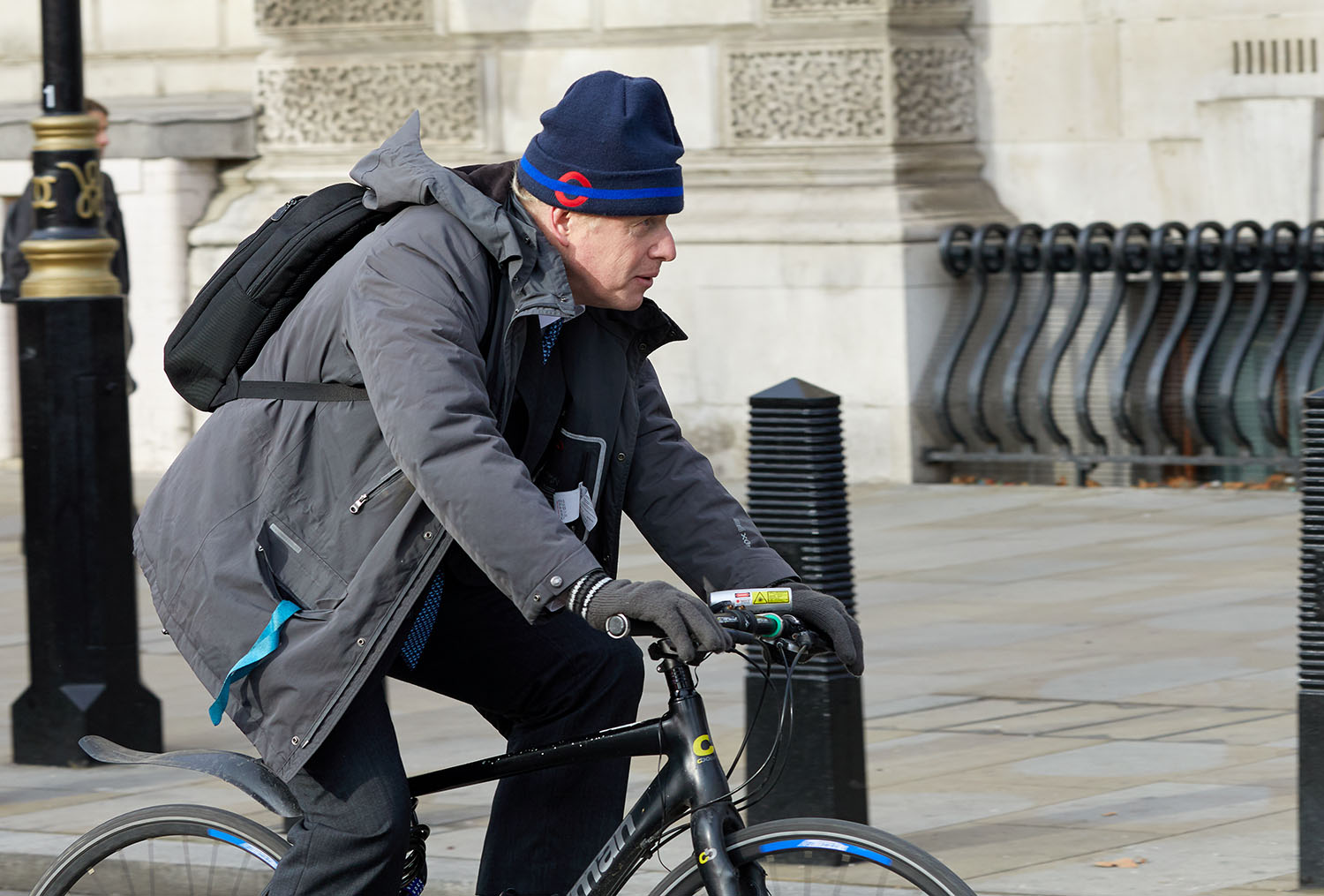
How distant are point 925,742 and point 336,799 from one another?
3365 millimetres

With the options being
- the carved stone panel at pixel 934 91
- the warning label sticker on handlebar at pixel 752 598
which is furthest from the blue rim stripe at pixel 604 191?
the carved stone panel at pixel 934 91

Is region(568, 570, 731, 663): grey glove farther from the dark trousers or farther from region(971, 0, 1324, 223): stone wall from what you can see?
region(971, 0, 1324, 223): stone wall

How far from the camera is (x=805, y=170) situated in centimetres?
1257

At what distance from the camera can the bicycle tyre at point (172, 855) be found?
382 centimetres

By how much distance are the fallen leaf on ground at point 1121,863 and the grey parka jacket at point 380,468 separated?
73.9 inches

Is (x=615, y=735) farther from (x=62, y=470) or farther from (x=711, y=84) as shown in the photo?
(x=711, y=84)

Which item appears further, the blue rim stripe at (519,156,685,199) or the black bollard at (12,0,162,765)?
the black bollard at (12,0,162,765)

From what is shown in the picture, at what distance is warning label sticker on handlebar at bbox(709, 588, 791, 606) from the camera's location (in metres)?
3.39

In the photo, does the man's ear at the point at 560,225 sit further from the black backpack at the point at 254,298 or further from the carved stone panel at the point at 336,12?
the carved stone panel at the point at 336,12

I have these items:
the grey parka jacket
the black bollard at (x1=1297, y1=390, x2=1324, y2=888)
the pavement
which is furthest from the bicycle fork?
the black bollard at (x1=1297, y1=390, x2=1324, y2=888)

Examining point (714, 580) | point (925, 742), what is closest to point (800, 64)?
point (925, 742)

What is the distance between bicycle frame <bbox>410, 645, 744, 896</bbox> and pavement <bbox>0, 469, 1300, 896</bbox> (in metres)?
1.50

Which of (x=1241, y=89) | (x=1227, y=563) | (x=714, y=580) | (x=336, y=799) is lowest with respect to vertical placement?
(x=1227, y=563)

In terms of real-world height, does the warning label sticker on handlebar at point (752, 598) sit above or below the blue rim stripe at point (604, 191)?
below
